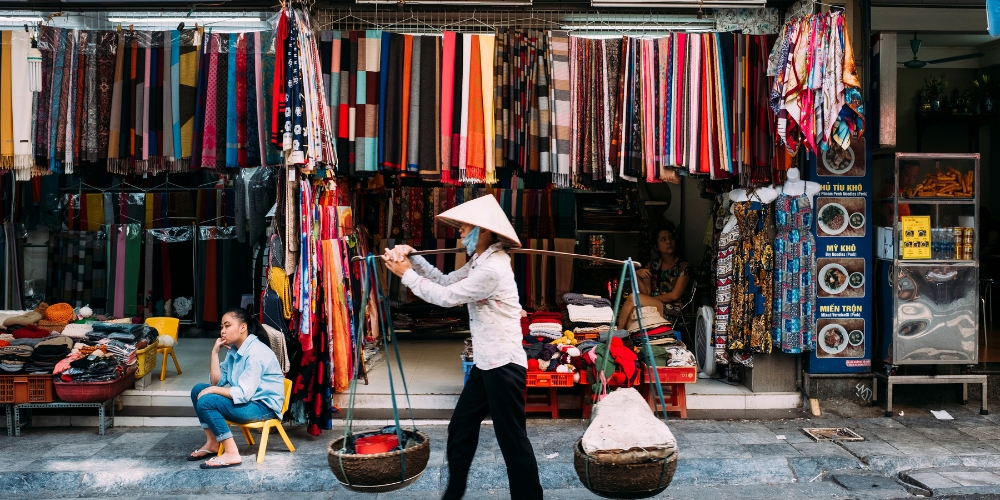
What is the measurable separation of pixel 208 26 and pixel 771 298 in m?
4.94

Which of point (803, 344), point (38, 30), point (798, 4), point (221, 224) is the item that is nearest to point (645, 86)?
point (798, 4)

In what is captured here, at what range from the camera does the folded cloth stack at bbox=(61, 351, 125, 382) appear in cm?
608

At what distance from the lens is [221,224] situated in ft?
30.5

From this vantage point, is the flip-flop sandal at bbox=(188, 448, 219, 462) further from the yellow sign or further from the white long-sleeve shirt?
the yellow sign

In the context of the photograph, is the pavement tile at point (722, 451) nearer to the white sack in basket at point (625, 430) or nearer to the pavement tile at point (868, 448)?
the pavement tile at point (868, 448)

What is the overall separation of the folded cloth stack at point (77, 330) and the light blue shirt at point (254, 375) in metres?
1.62

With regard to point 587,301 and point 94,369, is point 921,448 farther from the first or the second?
point 94,369

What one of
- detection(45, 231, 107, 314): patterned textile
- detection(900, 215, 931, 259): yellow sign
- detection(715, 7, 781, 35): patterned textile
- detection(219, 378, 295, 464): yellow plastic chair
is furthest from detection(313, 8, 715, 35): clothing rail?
detection(45, 231, 107, 314): patterned textile

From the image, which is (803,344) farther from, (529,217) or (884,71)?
(529,217)

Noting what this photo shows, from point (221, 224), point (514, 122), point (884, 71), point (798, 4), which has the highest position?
point (798, 4)

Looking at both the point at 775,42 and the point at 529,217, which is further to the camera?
the point at 529,217

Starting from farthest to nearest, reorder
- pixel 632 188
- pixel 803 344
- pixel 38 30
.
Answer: pixel 632 188
pixel 803 344
pixel 38 30

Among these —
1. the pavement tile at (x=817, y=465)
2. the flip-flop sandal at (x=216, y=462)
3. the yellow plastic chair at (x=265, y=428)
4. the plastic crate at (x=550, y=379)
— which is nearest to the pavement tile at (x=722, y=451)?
the pavement tile at (x=817, y=465)

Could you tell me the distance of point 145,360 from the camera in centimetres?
677
